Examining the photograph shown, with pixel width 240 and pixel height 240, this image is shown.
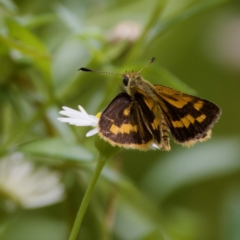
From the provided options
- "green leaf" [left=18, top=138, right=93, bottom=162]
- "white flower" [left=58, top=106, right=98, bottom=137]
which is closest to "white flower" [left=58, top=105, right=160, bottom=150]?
"white flower" [left=58, top=106, right=98, bottom=137]

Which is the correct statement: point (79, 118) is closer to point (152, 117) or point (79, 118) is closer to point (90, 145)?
point (152, 117)

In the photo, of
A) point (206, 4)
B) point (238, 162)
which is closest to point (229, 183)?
point (238, 162)

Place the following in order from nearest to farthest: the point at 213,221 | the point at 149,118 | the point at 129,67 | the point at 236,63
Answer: the point at 149,118 → the point at 129,67 → the point at 213,221 → the point at 236,63

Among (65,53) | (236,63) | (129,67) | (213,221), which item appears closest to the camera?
(129,67)

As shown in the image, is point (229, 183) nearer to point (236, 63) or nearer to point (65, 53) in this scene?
point (236, 63)

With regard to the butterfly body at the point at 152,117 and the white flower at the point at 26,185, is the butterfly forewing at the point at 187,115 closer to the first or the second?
the butterfly body at the point at 152,117

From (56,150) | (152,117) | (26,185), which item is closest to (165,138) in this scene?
(152,117)

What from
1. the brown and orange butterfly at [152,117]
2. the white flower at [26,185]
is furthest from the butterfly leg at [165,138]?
the white flower at [26,185]
